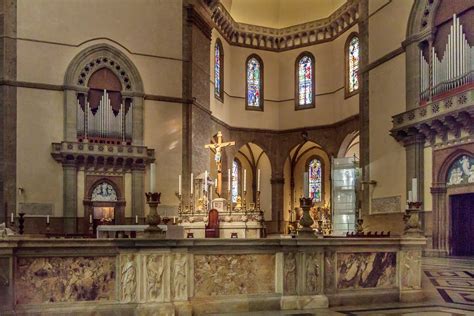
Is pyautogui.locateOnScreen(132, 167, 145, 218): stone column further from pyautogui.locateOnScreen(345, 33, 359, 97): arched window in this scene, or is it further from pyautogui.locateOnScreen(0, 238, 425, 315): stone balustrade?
pyautogui.locateOnScreen(0, 238, 425, 315): stone balustrade

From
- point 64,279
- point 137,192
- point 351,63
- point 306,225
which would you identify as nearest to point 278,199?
point 351,63

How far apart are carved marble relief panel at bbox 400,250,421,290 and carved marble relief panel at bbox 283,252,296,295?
2049mm

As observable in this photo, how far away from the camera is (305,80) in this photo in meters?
32.8

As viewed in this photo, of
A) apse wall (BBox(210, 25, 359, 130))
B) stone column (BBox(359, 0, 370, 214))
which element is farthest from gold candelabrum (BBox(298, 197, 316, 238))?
apse wall (BBox(210, 25, 359, 130))

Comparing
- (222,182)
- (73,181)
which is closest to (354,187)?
(222,182)

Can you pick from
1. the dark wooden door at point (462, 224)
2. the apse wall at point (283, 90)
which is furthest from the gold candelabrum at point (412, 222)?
the apse wall at point (283, 90)

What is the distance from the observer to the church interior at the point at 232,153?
320 inches

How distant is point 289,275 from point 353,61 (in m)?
22.4

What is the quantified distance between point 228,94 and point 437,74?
49.3 ft

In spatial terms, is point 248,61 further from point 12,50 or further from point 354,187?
point 12,50

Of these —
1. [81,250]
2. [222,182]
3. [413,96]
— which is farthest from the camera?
[222,182]

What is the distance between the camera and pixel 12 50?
21219mm

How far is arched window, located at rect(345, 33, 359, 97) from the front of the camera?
2897 cm

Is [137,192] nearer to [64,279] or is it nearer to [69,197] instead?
[69,197]
